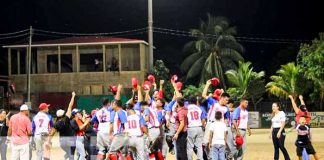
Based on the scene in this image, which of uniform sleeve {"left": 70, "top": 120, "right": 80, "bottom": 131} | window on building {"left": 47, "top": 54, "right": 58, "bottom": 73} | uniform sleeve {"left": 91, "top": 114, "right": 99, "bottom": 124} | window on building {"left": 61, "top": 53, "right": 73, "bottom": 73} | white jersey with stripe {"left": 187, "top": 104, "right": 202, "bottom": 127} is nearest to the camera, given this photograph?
white jersey with stripe {"left": 187, "top": 104, "right": 202, "bottom": 127}

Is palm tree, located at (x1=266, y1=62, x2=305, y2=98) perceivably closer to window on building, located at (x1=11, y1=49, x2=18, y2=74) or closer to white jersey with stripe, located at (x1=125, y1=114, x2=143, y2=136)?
window on building, located at (x1=11, y1=49, x2=18, y2=74)

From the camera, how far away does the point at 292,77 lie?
4750cm

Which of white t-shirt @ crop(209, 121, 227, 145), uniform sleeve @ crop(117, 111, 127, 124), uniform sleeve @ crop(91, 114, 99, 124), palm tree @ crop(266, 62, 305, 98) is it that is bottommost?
white t-shirt @ crop(209, 121, 227, 145)

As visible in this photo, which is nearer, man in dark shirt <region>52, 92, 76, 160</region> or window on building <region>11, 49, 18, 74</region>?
man in dark shirt <region>52, 92, 76, 160</region>

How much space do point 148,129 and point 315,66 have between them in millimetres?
34776

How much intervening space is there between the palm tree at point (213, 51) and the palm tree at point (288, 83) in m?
5.22

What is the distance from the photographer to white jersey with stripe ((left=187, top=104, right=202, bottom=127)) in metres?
13.9

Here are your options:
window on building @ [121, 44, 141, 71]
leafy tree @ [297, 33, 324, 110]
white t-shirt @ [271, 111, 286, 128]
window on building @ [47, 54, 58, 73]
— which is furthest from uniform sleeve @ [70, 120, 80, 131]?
leafy tree @ [297, 33, 324, 110]

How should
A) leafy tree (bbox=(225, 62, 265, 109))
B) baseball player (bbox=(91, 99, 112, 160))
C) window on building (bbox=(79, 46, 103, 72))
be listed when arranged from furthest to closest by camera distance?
window on building (bbox=(79, 46, 103, 72))
leafy tree (bbox=(225, 62, 265, 109))
baseball player (bbox=(91, 99, 112, 160))

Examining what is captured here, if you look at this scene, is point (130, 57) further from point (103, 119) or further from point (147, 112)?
point (147, 112)

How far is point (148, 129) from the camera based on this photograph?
47.4 feet

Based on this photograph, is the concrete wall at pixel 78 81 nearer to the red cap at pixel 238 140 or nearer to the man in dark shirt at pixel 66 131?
the man in dark shirt at pixel 66 131

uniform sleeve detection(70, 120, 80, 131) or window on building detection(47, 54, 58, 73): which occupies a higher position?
window on building detection(47, 54, 58, 73)

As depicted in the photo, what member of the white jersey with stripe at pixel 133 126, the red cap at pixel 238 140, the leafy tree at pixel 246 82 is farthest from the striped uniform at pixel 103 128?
the leafy tree at pixel 246 82
